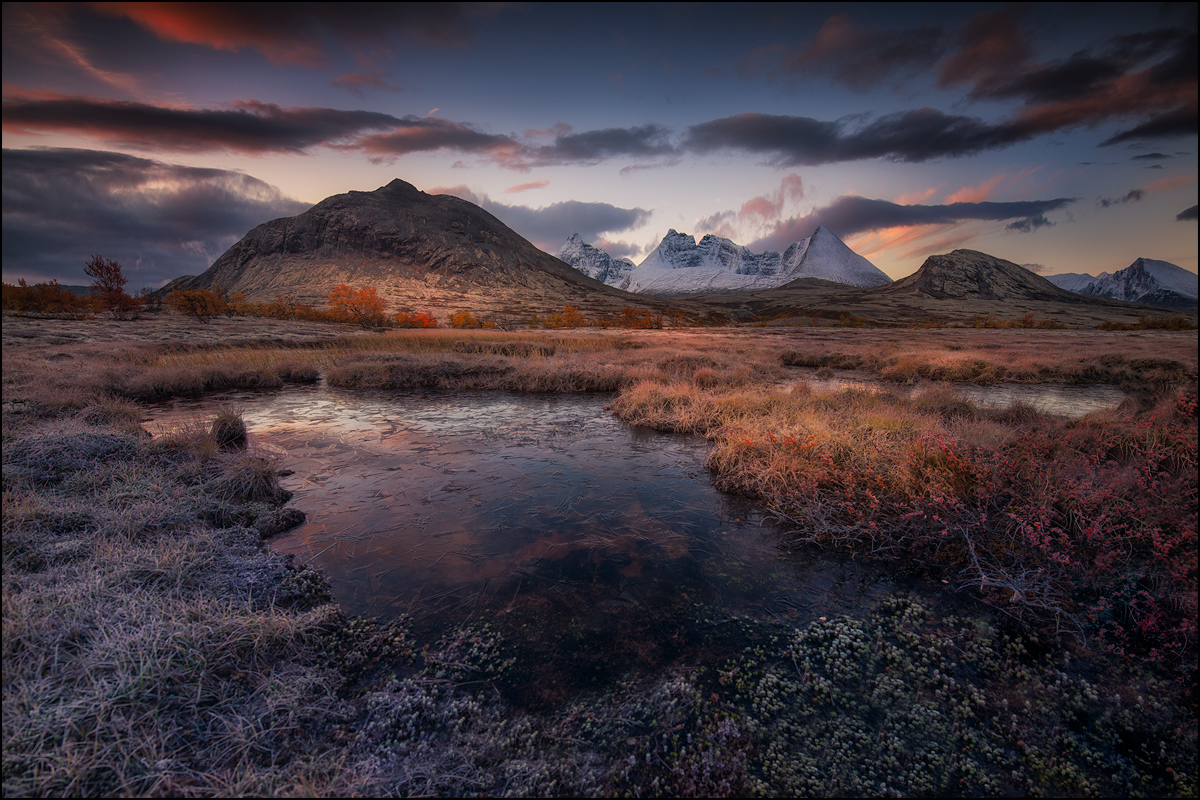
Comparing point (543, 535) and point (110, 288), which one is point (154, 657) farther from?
point (110, 288)

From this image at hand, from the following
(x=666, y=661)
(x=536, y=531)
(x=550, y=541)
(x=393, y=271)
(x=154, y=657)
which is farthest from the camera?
(x=393, y=271)

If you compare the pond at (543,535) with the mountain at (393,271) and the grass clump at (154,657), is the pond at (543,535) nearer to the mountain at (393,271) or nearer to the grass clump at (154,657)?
the grass clump at (154,657)

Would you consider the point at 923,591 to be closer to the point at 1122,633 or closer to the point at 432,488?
the point at 1122,633

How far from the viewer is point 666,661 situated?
4.10 m

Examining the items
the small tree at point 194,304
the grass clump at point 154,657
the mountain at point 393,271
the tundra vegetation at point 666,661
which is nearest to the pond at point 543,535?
the tundra vegetation at point 666,661

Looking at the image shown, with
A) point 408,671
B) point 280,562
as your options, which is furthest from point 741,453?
point 280,562

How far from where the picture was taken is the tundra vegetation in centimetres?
283

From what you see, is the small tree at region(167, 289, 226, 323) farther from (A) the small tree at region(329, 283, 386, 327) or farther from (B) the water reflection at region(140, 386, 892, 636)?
(B) the water reflection at region(140, 386, 892, 636)

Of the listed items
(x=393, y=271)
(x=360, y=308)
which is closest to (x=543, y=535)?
(x=360, y=308)

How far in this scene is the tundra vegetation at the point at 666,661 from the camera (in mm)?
2834

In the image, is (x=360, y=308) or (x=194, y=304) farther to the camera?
(x=360, y=308)

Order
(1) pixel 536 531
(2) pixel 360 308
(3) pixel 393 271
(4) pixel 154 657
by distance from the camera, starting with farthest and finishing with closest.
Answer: (3) pixel 393 271 < (2) pixel 360 308 < (1) pixel 536 531 < (4) pixel 154 657

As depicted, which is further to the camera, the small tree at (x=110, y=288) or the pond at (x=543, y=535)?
the small tree at (x=110, y=288)

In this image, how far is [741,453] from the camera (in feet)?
28.7
